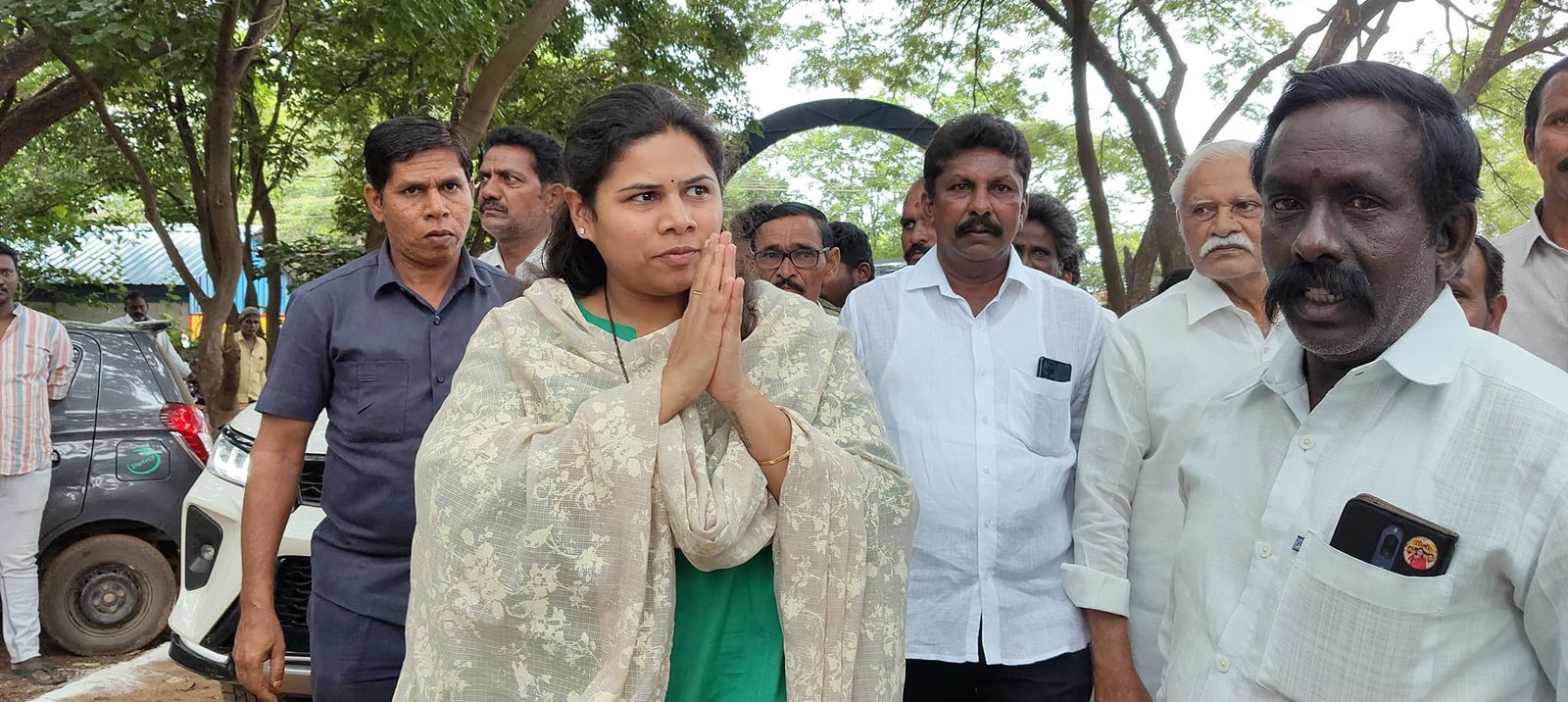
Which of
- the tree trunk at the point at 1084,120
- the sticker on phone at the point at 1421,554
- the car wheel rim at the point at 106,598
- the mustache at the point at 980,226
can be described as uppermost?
the tree trunk at the point at 1084,120

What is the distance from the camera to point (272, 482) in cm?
270

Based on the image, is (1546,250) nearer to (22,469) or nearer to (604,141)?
(604,141)

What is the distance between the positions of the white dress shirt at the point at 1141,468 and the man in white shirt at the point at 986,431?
0.12 metres

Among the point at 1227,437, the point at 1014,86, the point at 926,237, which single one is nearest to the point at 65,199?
the point at 1014,86

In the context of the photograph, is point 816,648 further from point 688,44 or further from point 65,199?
point 65,199

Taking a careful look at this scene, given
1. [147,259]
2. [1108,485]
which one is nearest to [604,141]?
[1108,485]

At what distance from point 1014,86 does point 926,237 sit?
6087 mm

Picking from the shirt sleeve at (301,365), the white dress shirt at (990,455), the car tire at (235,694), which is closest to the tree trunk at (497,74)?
the car tire at (235,694)

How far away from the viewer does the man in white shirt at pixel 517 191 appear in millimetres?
3789

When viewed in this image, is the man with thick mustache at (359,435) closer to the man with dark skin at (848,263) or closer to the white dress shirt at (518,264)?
the white dress shirt at (518,264)

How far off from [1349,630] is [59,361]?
5.98 meters

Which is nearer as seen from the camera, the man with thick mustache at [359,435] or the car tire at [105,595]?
the man with thick mustache at [359,435]

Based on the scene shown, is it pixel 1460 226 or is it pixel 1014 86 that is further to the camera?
pixel 1014 86

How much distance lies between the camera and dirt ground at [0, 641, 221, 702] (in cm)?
492
